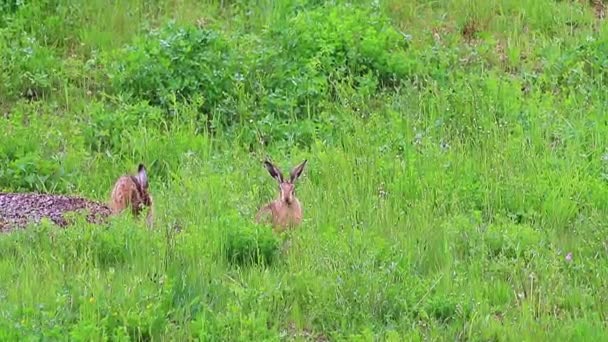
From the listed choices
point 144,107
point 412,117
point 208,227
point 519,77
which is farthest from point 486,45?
point 208,227

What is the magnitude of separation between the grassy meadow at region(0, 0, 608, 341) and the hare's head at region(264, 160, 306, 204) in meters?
0.26

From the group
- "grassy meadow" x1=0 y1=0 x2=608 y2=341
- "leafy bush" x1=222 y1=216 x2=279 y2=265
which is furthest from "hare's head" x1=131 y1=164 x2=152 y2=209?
"leafy bush" x1=222 y1=216 x2=279 y2=265

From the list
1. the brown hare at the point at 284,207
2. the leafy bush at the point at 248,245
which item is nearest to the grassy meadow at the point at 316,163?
the leafy bush at the point at 248,245

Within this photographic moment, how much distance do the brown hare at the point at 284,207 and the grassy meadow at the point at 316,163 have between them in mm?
139

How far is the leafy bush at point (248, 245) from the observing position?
8.62 meters

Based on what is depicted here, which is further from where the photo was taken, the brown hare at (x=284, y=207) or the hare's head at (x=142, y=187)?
the hare's head at (x=142, y=187)

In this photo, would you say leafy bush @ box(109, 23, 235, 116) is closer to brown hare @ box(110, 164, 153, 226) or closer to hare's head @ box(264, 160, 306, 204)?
brown hare @ box(110, 164, 153, 226)

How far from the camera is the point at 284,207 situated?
9461mm

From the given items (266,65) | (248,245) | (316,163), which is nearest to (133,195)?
(248,245)

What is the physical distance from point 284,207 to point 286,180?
0.37m

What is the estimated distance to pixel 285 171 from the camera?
1074 cm

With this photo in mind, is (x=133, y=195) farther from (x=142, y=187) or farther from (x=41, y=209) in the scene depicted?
(x=41, y=209)

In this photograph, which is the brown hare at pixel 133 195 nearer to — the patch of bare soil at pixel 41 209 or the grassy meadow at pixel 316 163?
the patch of bare soil at pixel 41 209

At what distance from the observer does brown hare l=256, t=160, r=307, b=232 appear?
9352mm
